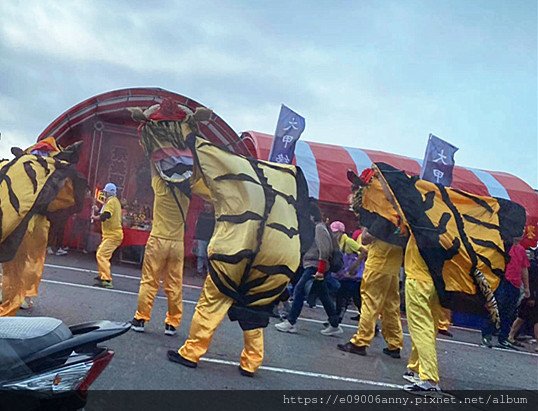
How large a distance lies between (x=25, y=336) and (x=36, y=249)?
306 cm

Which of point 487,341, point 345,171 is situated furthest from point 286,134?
point 487,341

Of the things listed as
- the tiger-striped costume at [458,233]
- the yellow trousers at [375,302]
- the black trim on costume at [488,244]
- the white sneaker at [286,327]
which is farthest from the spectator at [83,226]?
the black trim on costume at [488,244]

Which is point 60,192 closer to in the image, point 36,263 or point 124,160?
point 36,263

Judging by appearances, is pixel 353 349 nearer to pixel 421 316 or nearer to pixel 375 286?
pixel 375 286

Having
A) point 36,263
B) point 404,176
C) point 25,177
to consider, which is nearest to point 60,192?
point 25,177

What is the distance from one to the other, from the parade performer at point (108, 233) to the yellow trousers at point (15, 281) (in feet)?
6.12

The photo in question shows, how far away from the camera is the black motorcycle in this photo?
1669mm

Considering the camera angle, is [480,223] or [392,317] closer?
[480,223]

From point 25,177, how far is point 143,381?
166cm

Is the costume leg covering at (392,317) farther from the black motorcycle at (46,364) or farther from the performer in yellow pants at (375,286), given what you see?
the black motorcycle at (46,364)

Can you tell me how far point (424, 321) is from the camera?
4.38 meters

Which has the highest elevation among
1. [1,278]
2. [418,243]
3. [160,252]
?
[418,243]

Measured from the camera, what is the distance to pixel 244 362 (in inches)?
161

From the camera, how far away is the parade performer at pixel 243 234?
378 cm
